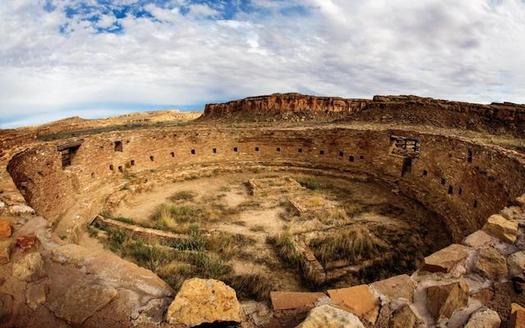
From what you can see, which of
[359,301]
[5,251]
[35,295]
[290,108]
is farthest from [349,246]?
[290,108]

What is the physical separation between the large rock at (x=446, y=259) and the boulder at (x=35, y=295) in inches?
172

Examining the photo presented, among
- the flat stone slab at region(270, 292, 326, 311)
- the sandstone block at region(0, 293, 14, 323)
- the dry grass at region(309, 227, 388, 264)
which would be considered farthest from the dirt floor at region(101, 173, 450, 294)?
the sandstone block at region(0, 293, 14, 323)

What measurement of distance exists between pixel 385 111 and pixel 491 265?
19.8m

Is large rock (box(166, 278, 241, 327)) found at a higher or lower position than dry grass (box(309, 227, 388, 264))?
higher

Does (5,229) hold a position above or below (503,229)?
Result: below

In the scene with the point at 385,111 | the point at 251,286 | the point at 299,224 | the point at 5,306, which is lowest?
the point at 251,286

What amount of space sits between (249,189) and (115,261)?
10.1m

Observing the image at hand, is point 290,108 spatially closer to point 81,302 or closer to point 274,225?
point 274,225

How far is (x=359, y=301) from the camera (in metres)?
3.28

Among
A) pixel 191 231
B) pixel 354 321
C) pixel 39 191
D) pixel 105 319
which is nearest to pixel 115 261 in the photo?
pixel 105 319

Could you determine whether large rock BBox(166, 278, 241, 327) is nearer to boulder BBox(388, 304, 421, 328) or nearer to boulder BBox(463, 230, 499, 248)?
boulder BBox(388, 304, 421, 328)

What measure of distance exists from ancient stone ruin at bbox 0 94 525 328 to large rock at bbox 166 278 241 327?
1 centimetres

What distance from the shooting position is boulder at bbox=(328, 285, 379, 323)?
3.16m

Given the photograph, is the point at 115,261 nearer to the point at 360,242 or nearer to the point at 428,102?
the point at 360,242
